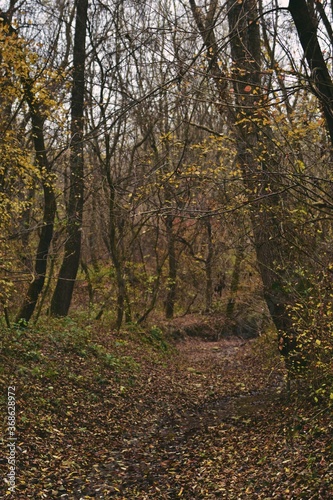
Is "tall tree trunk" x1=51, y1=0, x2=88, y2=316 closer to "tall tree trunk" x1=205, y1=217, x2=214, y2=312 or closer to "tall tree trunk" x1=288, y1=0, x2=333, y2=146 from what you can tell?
"tall tree trunk" x1=205, y1=217, x2=214, y2=312

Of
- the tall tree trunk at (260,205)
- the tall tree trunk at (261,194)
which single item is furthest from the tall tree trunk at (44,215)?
the tall tree trunk at (260,205)

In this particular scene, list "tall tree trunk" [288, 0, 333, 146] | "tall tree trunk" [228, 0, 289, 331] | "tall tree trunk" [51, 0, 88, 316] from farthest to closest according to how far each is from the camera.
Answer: "tall tree trunk" [51, 0, 88, 316]
"tall tree trunk" [228, 0, 289, 331]
"tall tree trunk" [288, 0, 333, 146]

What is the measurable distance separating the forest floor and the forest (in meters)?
0.04

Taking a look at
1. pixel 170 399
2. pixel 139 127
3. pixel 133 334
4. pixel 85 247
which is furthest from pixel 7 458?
pixel 85 247

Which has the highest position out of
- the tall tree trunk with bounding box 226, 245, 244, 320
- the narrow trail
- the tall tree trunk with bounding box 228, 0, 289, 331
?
the tall tree trunk with bounding box 228, 0, 289, 331

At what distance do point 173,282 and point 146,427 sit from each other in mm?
9340

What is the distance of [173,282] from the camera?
18.3m

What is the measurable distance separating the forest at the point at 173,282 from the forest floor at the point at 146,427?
1.4 inches

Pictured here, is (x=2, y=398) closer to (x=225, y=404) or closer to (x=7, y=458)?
(x=7, y=458)

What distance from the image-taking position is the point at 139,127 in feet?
56.9

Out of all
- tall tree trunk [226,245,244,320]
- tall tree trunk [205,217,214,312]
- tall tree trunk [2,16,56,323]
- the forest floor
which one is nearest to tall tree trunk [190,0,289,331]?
the forest floor

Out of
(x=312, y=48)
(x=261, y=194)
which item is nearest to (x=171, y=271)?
(x=261, y=194)

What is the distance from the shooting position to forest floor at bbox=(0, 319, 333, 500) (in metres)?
6.20

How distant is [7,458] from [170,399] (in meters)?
5.03
